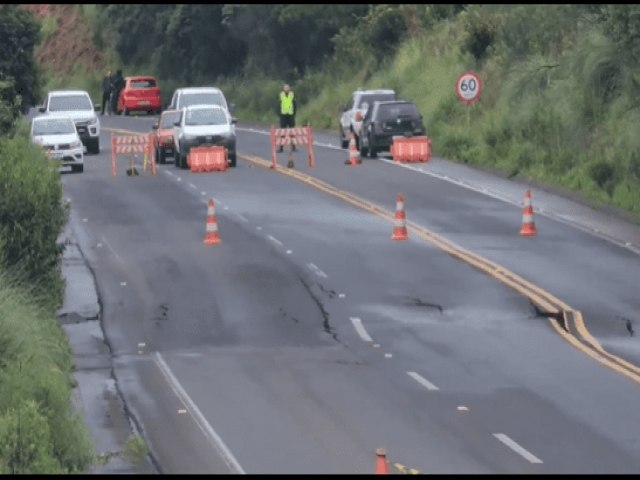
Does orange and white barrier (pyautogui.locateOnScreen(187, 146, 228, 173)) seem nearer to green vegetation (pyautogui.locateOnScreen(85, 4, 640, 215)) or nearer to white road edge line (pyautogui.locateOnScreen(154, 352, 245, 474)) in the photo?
green vegetation (pyautogui.locateOnScreen(85, 4, 640, 215))

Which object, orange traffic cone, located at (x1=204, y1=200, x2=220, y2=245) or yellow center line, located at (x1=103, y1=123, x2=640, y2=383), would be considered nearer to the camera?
yellow center line, located at (x1=103, y1=123, x2=640, y2=383)

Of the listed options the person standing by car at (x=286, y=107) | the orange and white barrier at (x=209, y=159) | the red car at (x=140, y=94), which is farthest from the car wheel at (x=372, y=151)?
the red car at (x=140, y=94)

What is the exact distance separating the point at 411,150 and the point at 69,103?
12.9m

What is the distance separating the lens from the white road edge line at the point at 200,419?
16059 millimetres

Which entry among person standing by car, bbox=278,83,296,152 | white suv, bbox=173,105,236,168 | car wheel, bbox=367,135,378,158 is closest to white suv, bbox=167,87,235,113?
person standing by car, bbox=278,83,296,152

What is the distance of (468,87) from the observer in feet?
160

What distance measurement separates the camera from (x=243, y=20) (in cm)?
7294

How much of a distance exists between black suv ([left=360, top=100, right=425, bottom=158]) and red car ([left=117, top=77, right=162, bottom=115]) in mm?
31419

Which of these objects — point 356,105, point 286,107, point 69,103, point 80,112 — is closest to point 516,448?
point 286,107

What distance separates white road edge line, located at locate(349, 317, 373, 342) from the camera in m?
22.9

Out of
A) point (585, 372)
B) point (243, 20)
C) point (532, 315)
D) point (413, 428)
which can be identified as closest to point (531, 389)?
point (585, 372)

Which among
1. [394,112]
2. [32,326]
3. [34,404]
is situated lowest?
[394,112]

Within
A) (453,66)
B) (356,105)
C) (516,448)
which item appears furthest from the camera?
(453,66)

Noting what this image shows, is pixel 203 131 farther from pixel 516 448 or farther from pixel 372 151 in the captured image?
pixel 516 448
